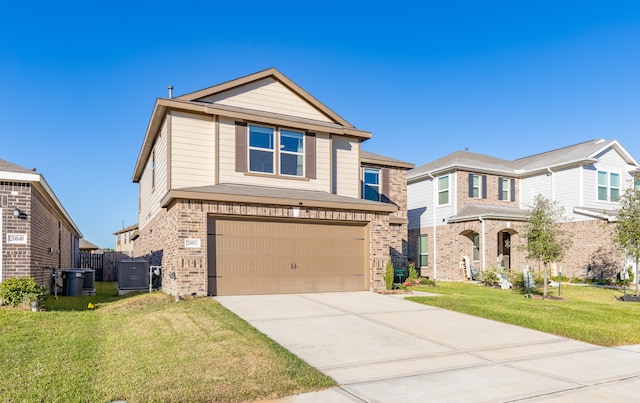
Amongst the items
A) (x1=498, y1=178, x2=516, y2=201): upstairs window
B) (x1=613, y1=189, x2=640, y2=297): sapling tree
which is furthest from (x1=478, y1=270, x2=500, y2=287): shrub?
(x1=498, y1=178, x2=516, y2=201): upstairs window

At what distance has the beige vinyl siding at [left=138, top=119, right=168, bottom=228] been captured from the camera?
14.7m

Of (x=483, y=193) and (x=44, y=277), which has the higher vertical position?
(x=483, y=193)

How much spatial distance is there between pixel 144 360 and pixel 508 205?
23.7 m

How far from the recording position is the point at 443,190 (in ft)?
81.0

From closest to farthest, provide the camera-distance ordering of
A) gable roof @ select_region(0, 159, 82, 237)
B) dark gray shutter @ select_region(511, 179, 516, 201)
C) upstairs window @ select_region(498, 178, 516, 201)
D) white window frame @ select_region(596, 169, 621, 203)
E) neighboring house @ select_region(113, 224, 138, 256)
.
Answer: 1. gable roof @ select_region(0, 159, 82, 237)
2. white window frame @ select_region(596, 169, 621, 203)
3. upstairs window @ select_region(498, 178, 516, 201)
4. dark gray shutter @ select_region(511, 179, 516, 201)
5. neighboring house @ select_region(113, 224, 138, 256)

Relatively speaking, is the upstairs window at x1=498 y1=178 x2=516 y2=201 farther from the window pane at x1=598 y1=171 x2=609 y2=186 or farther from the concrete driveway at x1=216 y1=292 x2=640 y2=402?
the concrete driveway at x1=216 y1=292 x2=640 y2=402

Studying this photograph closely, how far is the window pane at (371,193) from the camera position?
66.2ft

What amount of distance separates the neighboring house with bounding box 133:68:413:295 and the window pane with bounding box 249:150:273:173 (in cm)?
3

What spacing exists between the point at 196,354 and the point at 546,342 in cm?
614

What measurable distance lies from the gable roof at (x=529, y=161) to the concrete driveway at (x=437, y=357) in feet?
49.7

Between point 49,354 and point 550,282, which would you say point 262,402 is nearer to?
point 49,354

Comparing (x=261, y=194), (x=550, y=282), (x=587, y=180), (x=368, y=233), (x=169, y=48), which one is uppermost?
(x=169, y=48)

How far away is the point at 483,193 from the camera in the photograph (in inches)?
971

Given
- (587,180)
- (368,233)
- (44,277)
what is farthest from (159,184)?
(587,180)
